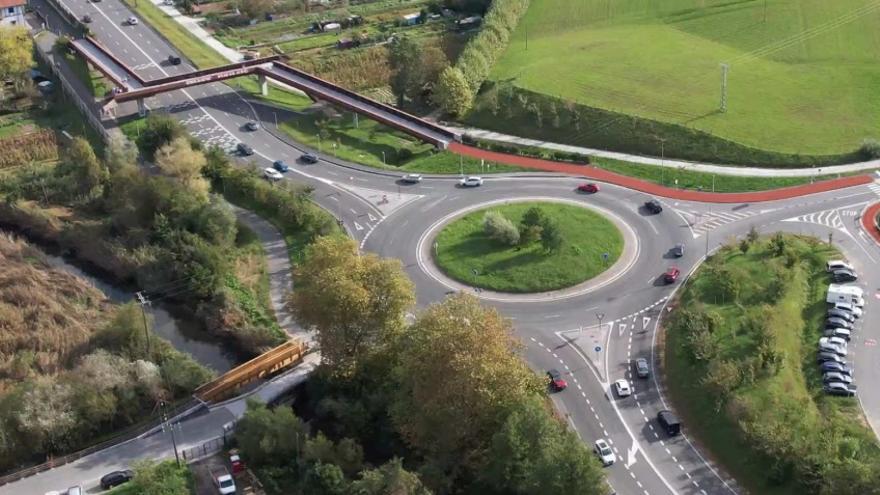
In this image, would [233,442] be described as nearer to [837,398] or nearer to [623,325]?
[623,325]

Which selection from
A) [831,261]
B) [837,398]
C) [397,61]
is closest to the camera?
[837,398]

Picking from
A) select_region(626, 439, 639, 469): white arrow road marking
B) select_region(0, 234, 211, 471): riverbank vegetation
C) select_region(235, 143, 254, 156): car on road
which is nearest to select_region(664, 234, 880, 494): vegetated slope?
select_region(626, 439, 639, 469): white arrow road marking

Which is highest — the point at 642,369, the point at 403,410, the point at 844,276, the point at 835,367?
the point at 403,410

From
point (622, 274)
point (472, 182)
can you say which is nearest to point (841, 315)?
point (622, 274)

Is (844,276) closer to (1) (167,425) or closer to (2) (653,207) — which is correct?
(2) (653,207)

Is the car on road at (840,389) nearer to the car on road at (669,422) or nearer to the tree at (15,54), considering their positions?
the car on road at (669,422)

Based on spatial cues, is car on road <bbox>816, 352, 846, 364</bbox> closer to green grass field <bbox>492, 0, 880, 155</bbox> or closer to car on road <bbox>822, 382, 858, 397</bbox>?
car on road <bbox>822, 382, 858, 397</bbox>

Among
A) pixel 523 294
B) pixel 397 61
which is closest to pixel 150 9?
pixel 397 61
